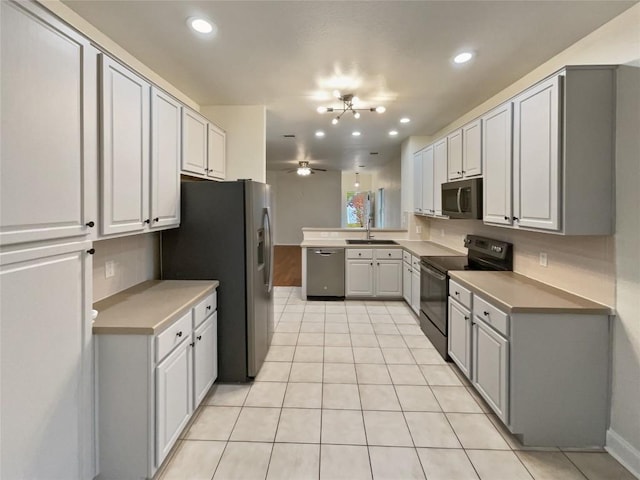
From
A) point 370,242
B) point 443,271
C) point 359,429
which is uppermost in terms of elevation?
point 370,242

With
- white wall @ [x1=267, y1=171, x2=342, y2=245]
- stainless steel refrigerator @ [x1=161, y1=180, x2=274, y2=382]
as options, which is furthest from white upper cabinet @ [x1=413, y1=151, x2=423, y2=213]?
white wall @ [x1=267, y1=171, x2=342, y2=245]

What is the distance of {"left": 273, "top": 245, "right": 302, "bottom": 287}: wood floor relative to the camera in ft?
21.7

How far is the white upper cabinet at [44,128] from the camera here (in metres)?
1.20

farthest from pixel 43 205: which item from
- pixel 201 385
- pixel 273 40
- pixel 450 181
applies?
pixel 450 181

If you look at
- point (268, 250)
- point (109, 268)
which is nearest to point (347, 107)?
point (268, 250)

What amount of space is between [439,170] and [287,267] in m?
4.73

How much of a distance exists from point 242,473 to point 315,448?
1.44ft

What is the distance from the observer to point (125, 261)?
2420 millimetres

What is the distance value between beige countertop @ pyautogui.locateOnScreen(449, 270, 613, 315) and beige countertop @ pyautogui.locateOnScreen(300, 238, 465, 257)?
55.0 inches

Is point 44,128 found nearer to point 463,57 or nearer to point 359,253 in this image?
point 463,57

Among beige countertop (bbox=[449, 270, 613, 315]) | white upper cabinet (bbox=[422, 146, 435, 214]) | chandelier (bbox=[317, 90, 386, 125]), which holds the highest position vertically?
chandelier (bbox=[317, 90, 386, 125])

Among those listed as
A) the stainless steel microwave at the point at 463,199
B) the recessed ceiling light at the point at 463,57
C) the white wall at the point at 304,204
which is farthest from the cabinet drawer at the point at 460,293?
the white wall at the point at 304,204

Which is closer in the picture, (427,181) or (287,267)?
(427,181)

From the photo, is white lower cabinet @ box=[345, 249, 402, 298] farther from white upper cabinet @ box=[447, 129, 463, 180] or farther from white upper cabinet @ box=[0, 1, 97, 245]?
white upper cabinet @ box=[0, 1, 97, 245]
